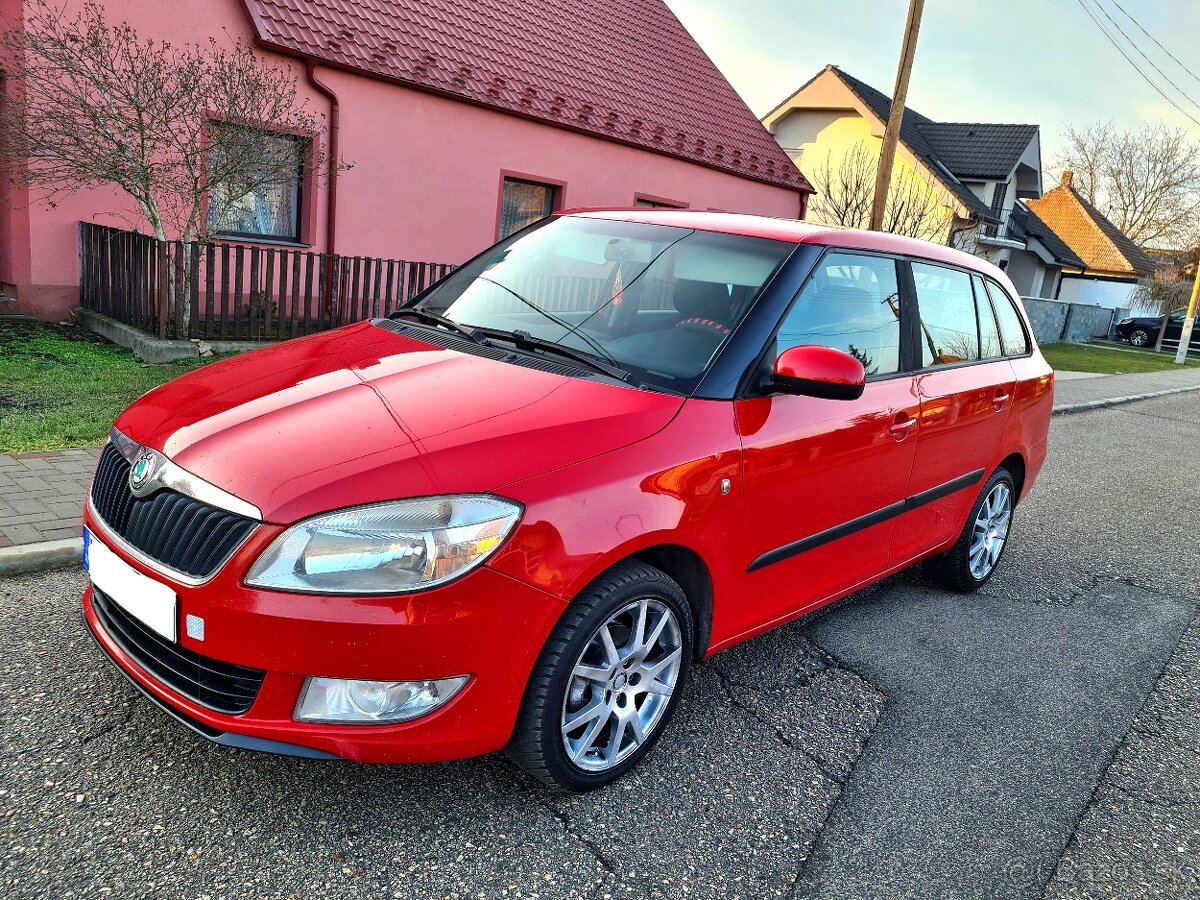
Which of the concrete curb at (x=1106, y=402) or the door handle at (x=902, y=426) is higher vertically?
the door handle at (x=902, y=426)

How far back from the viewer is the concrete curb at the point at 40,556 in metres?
3.90

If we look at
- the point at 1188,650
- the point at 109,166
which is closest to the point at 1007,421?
the point at 1188,650

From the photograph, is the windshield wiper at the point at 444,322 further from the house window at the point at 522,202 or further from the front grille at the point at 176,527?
the house window at the point at 522,202

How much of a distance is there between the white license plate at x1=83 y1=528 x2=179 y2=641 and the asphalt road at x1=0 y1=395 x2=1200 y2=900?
0.50 metres

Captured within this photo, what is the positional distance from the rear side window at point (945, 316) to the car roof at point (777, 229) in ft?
0.32

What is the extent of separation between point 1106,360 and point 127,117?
83.7 ft

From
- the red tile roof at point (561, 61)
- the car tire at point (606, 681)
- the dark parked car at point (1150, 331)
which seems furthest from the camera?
the dark parked car at point (1150, 331)

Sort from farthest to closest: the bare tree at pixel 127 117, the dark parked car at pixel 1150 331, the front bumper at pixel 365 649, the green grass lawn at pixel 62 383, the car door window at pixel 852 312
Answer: the dark parked car at pixel 1150 331
the bare tree at pixel 127 117
the green grass lawn at pixel 62 383
the car door window at pixel 852 312
the front bumper at pixel 365 649

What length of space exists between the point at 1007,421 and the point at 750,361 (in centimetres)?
231

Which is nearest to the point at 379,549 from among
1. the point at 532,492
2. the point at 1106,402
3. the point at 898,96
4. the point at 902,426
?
the point at 532,492

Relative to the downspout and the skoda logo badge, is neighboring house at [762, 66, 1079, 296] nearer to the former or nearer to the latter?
the downspout

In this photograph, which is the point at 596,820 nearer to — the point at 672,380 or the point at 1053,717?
the point at 672,380

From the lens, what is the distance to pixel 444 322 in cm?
365

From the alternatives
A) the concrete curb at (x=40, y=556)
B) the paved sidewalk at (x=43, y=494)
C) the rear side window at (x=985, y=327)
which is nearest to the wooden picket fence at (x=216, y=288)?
the paved sidewalk at (x=43, y=494)
